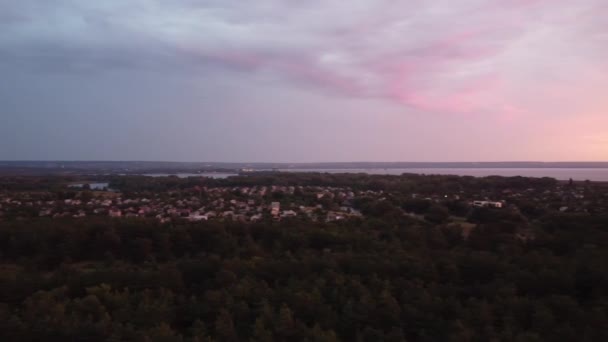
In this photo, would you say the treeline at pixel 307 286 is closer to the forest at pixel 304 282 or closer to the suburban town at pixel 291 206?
the forest at pixel 304 282

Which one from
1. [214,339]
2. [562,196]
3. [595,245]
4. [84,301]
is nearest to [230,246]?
[84,301]

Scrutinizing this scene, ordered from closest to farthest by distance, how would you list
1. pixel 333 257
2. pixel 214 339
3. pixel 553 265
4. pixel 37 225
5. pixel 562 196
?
pixel 214 339
pixel 553 265
pixel 333 257
pixel 37 225
pixel 562 196

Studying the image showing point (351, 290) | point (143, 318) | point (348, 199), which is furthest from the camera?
point (348, 199)

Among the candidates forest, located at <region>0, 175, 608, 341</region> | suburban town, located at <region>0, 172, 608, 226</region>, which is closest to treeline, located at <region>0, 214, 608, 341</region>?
forest, located at <region>0, 175, 608, 341</region>

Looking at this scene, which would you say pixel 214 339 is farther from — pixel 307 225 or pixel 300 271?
pixel 307 225

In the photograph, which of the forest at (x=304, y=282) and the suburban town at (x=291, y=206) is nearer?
the forest at (x=304, y=282)

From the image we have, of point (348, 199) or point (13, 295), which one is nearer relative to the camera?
point (13, 295)

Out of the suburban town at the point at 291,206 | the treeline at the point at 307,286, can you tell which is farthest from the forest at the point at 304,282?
the suburban town at the point at 291,206
